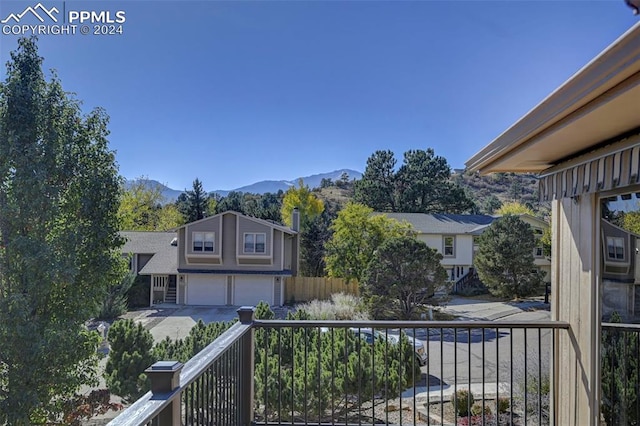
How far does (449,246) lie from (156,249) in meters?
14.5

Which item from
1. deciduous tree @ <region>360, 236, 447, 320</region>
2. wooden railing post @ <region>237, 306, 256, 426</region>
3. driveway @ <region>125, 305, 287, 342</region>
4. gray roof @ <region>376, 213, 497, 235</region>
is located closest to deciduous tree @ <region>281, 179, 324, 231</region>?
gray roof @ <region>376, 213, 497, 235</region>

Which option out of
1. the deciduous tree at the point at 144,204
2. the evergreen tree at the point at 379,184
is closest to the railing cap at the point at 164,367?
the deciduous tree at the point at 144,204

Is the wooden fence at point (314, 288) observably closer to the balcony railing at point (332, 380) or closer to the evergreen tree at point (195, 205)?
the balcony railing at point (332, 380)

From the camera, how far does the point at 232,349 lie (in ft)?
7.16

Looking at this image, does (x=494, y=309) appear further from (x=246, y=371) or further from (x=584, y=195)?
(x=246, y=371)

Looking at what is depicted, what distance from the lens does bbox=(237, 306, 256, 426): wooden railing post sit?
2.56 m

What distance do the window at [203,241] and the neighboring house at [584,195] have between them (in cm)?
1493

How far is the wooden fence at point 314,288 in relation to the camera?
1634cm

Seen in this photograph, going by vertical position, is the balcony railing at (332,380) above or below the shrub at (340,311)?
above

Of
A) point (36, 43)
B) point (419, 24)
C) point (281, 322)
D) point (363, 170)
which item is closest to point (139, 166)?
point (363, 170)

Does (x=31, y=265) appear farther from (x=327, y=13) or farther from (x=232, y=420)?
(x=327, y=13)

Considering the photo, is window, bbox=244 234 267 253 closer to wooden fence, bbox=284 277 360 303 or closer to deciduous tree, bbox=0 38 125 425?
wooden fence, bbox=284 277 360 303

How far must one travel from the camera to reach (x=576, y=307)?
99.7 inches

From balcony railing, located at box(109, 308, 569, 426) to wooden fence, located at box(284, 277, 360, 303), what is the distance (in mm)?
7466
